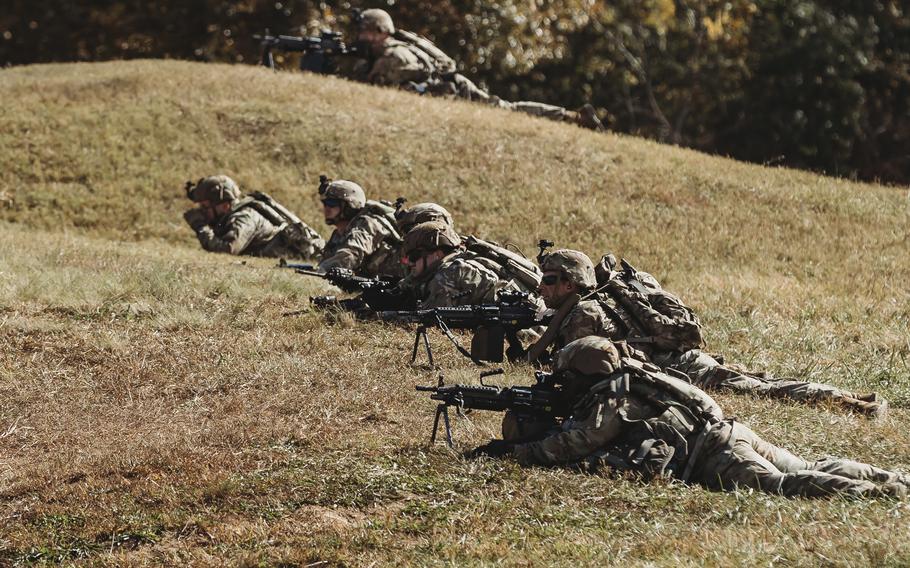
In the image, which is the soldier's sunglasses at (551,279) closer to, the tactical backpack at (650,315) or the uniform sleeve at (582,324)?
the uniform sleeve at (582,324)

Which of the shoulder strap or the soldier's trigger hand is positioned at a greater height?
the shoulder strap

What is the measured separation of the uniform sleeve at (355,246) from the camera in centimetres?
1524

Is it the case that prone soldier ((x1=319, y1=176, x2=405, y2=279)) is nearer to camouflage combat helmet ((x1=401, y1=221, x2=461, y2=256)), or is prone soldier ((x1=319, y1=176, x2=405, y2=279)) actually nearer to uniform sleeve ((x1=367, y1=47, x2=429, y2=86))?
camouflage combat helmet ((x1=401, y1=221, x2=461, y2=256))

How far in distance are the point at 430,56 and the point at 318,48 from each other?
2613mm

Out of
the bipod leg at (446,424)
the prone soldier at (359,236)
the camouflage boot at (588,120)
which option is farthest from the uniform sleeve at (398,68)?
the bipod leg at (446,424)

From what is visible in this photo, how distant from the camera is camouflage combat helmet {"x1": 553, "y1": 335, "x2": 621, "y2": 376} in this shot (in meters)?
8.34

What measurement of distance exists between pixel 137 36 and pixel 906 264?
27836mm

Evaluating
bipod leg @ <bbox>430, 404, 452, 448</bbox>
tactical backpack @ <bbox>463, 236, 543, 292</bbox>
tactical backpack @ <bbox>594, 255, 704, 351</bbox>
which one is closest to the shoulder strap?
tactical backpack @ <bbox>594, 255, 704, 351</bbox>

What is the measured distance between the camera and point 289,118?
23953 mm

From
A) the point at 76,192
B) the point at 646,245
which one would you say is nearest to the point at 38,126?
the point at 76,192

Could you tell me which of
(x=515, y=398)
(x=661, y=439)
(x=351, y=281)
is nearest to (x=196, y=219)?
(x=351, y=281)

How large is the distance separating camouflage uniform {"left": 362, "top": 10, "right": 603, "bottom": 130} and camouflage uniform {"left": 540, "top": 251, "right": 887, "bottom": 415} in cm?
1598

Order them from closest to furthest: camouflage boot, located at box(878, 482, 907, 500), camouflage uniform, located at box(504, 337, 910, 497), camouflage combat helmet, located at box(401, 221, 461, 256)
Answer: camouflage boot, located at box(878, 482, 907, 500) < camouflage uniform, located at box(504, 337, 910, 497) < camouflage combat helmet, located at box(401, 221, 461, 256)

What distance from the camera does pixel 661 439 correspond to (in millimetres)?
8266
